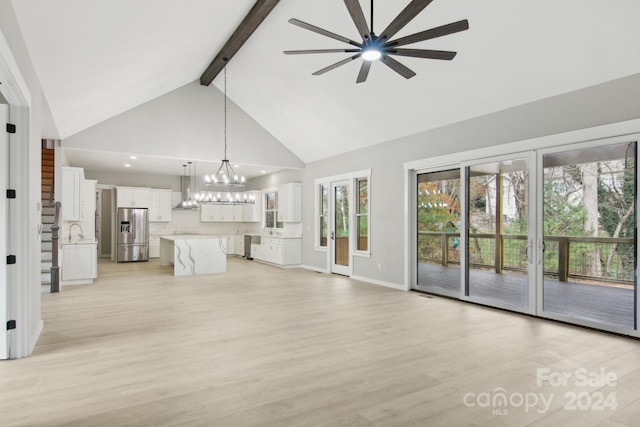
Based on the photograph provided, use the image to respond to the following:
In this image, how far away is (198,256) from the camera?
842 cm

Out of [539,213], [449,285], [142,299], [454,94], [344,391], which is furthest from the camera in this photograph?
[449,285]

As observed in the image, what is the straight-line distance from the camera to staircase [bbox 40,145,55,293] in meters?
6.37

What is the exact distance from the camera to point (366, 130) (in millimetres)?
7133

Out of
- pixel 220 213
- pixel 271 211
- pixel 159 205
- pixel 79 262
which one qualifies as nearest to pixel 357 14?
pixel 79 262

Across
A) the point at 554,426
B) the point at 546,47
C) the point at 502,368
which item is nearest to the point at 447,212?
the point at 546,47

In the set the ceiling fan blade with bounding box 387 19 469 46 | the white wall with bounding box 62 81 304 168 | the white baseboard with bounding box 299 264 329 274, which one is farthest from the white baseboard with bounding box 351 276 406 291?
the ceiling fan blade with bounding box 387 19 469 46

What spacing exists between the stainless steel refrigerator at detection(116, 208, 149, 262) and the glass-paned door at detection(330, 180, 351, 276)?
19.9 ft

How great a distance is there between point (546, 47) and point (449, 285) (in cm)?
417

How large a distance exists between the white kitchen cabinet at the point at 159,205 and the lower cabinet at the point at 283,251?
3.65m

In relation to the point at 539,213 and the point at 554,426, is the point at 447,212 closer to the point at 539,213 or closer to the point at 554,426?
the point at 539,213

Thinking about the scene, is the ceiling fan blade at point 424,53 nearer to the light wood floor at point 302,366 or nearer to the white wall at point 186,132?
the light wood floor at point 302,366

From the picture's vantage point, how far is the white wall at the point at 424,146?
4.12 meters

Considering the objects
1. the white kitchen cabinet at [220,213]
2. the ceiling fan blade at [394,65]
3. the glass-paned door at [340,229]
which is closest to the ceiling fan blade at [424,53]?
the ceiling fan blade at [394,65]

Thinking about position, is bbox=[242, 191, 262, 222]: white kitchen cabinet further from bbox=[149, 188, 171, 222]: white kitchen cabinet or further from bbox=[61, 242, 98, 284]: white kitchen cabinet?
bbox=[61, 242, 98, 284]: white kitchen cabinet
